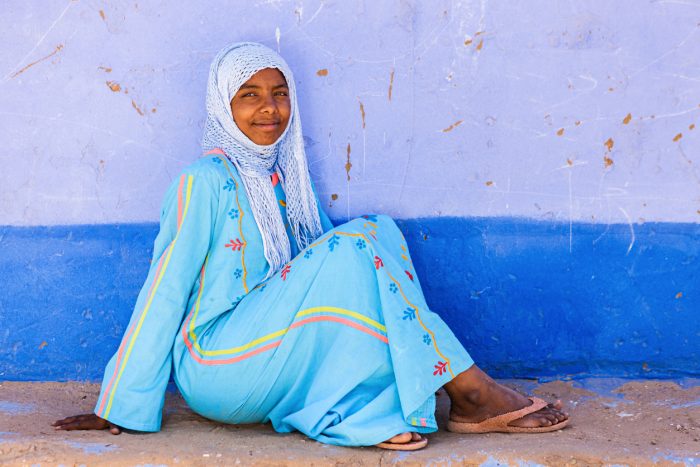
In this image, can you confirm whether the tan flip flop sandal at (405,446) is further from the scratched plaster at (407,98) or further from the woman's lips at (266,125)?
the woman's lips at (266,125)

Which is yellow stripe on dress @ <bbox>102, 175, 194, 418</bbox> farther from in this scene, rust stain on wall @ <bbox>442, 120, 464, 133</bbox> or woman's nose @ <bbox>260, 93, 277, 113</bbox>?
rust stain on wall @ <bbox>442, 120, 464, 133</bbox>

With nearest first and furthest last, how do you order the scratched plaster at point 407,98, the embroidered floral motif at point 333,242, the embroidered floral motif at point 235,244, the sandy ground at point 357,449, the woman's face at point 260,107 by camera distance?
the sandy ground at point 357,449, the embroidered floral motif at point 333,242, the embroidered floral motif at point 235,244, the woman's face at point 260,107, the scratched plaster at point 407,98

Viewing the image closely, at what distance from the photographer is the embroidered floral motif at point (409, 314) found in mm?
2746

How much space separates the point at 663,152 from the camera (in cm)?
339

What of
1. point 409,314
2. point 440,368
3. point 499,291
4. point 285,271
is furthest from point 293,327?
point 499,291

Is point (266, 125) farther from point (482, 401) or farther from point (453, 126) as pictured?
point (482, 401)

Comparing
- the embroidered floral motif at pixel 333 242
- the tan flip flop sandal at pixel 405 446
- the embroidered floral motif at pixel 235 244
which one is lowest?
the tan flip flop sandal at pixel 405 446

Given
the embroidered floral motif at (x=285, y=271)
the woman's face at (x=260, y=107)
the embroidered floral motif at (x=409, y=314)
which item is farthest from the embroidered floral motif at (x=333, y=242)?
the woman's face at (x=260, y=107)

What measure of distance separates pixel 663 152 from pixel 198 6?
5.94 ft

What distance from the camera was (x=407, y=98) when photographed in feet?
11.2

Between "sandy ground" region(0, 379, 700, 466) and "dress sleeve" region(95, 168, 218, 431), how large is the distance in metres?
0.11

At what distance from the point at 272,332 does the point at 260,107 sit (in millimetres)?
787

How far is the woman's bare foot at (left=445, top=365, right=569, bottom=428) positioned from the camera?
2.84 metres

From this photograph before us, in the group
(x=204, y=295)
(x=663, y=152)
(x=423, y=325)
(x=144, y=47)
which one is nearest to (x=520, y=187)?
(x=663, y=152)
